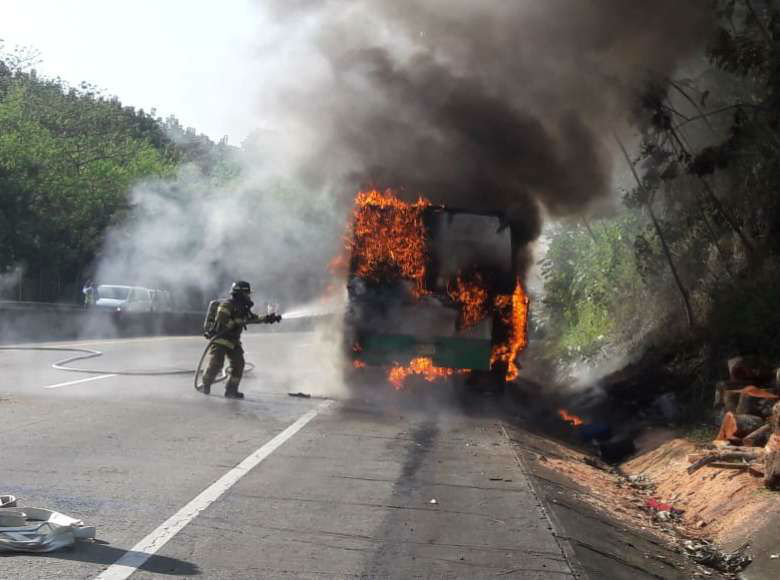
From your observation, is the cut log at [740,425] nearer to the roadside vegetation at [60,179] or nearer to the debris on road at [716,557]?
the debris on road at [716,557]

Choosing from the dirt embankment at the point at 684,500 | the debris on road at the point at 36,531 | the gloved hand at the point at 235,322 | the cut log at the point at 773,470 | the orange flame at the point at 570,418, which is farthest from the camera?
the orange flame at the point at 570,418

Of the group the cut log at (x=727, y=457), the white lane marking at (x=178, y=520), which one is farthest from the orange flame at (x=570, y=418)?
the white lane marking at (x=178, y=520)

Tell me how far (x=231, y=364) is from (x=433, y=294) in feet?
10.00

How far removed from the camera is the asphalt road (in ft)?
20.0

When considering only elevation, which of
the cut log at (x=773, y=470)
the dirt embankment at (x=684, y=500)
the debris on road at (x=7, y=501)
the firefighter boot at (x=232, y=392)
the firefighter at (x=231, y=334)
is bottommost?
the dirt embankment at (x=684, y=500)

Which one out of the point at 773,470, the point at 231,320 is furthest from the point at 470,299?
the point at 773,470

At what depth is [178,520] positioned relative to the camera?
22.4 ft

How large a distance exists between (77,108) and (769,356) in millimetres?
50070

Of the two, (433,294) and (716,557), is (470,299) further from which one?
(716,557)

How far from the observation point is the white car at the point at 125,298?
120 ft

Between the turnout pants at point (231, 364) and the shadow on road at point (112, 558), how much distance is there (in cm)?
894

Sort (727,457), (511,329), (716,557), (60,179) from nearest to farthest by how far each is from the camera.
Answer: (716,557) < (727,457) < (511,329) < (60,179)

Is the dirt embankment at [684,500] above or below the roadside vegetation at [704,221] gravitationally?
below

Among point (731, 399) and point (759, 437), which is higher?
point (731, 399)
